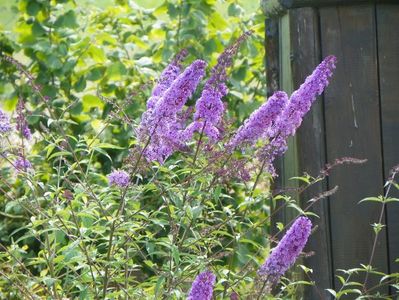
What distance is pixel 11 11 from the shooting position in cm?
702

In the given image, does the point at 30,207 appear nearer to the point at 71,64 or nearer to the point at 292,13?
the point at 292,13

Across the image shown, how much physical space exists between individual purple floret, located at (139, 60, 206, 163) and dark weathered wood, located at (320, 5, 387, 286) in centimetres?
104

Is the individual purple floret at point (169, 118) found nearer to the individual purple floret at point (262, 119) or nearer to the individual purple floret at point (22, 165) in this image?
the individual purple floret at point (262, 119)

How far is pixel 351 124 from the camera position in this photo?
163 inches

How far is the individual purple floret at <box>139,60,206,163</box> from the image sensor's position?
2.94 m

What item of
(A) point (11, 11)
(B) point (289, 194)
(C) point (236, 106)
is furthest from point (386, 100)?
(A) point (11, 11)

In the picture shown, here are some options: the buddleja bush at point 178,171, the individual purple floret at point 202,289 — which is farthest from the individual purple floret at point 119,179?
the individual purple floret at point 202,289

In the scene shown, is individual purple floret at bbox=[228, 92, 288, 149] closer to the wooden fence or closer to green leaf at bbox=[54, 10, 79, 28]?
the wooden fence

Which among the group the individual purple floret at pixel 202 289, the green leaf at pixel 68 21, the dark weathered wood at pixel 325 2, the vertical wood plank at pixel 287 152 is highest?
the green leaf at pixel 68 21

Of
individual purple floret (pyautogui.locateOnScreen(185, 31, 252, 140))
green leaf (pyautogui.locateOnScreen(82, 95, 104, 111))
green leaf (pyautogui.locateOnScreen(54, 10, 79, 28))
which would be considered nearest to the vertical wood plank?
individual purple floret (pyautogui.locateOnScreen(185, 31, 252, 140))

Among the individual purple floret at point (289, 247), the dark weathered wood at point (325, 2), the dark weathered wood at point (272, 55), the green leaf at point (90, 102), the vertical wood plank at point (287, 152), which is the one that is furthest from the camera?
the green leaf at point (90, 102)

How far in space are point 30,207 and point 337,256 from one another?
142 centimetres

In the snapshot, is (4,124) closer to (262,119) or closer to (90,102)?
(262,119)

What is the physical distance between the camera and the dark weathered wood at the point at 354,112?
4.14 m
